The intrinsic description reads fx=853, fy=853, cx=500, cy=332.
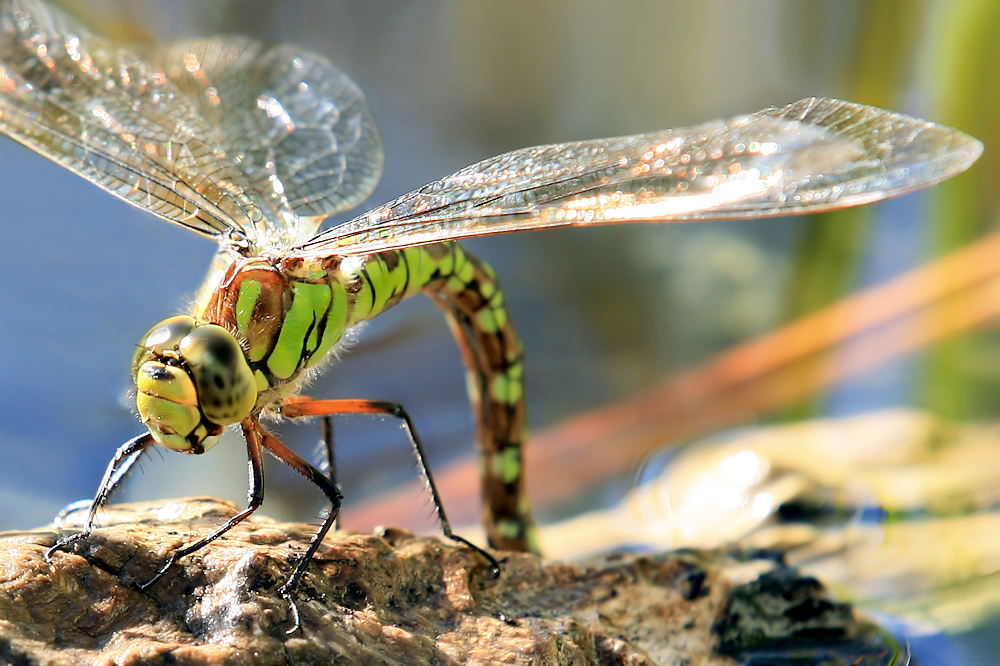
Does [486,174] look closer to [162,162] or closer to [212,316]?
[212,316]

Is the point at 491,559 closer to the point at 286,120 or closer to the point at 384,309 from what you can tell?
the point at 384,309

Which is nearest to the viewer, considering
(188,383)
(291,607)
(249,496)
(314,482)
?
(291,607)

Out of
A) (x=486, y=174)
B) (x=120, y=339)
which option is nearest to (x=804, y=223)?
(x=486, y=174)

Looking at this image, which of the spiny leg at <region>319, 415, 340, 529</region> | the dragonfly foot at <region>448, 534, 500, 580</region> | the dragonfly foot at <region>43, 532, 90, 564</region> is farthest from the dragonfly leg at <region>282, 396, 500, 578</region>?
the dragonfly foot at <region>43, 532, 90, 564</region>

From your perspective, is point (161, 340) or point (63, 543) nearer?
point (63, 543)

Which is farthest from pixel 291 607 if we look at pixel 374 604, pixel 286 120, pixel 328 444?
pixel 286 120

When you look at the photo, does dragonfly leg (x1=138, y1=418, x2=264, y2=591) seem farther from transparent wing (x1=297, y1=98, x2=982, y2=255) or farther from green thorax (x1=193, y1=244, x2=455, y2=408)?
transparent wing (x1=297, y1=98, x2=982, y2=255)
